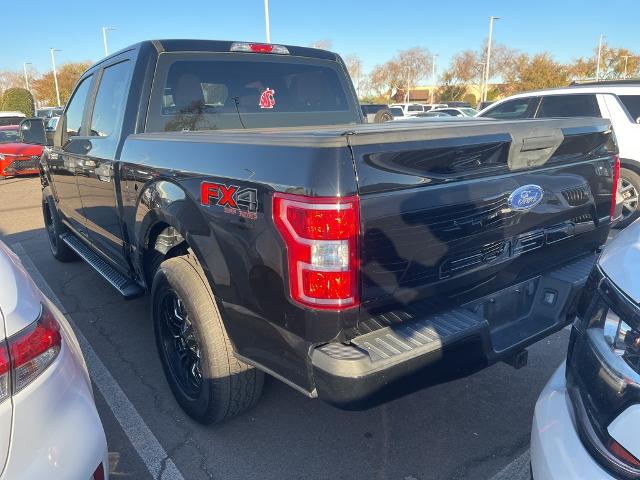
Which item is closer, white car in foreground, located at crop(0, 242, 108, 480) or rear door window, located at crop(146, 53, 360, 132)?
white car in foreground, located at crop(0, 242, 108, 480)

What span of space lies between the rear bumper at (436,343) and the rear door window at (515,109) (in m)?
6.04

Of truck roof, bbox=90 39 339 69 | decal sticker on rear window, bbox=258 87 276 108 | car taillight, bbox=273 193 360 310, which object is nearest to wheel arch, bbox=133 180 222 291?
car taillight, bbox=273 193 360 310

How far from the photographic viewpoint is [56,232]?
5824 millimetres

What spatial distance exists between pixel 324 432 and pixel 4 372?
179 centimetres

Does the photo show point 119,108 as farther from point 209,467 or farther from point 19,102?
point 19,102

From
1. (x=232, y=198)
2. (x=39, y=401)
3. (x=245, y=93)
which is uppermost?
(x=245, y=93)

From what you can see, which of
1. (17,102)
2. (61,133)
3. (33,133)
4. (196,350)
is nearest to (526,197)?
(196,350)

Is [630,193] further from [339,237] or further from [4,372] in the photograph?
[4,372]

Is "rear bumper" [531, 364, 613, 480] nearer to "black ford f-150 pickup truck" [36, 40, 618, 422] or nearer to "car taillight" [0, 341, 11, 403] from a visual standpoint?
"black ford f-150 pickup truck" [36, 40, 618, 422]

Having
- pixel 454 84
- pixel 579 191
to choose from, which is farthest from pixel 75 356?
pixel 454 84

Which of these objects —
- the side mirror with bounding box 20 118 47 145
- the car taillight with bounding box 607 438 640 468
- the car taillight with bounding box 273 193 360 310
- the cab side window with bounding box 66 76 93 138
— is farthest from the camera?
the side mirror with bounding box 20 118 47 145

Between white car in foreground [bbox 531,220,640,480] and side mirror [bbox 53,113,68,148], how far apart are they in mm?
4683

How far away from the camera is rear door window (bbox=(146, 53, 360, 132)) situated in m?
3.46

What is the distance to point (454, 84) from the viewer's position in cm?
5447
